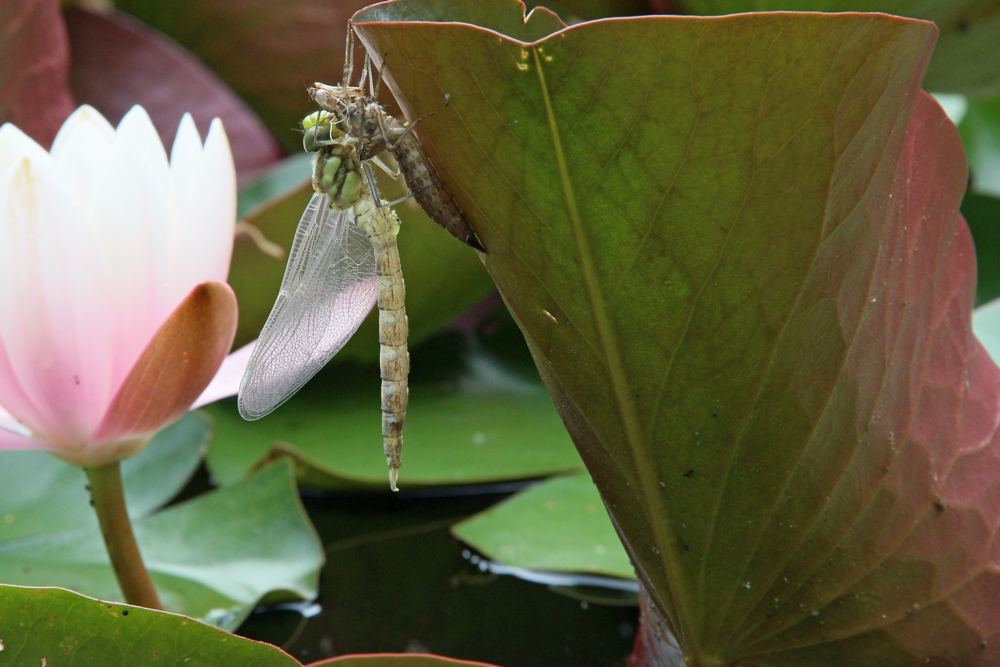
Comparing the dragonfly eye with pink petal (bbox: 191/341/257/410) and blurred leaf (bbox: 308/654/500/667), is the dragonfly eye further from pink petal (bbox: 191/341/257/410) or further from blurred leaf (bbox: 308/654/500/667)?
blurred leaf (bbox: 308/654/500/667)

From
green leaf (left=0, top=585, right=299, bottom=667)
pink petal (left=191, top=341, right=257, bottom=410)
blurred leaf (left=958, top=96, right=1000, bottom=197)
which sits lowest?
blurred leaf (left=958, top=96, right=1000, bottom=197)

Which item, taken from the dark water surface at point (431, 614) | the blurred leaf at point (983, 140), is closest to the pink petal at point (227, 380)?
the dark water surface at point (431, 614)

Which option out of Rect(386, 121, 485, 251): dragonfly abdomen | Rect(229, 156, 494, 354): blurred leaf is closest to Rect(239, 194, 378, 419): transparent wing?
Rect(229, 156, 494, 354): blurred leaf

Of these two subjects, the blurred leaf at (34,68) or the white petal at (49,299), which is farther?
the blurred leaf at (34,68)

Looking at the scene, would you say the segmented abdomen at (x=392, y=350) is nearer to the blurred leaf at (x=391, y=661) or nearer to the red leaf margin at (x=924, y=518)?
the blurred leaf at (x=391, y=661)

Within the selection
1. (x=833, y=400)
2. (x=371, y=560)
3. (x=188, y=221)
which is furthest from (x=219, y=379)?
(x=833, y=400)

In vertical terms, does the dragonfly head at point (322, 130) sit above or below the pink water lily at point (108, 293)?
above

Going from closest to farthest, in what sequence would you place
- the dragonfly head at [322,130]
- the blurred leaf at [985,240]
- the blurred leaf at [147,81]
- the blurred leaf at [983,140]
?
1. the dragonfly head at [322,130]
2. the blurred leaf at [985,240]
3. the blurred leaf at [147,81]
4. the blurred leaf at [983,140]

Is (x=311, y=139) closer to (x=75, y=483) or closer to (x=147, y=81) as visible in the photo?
(x=75, y=483)
